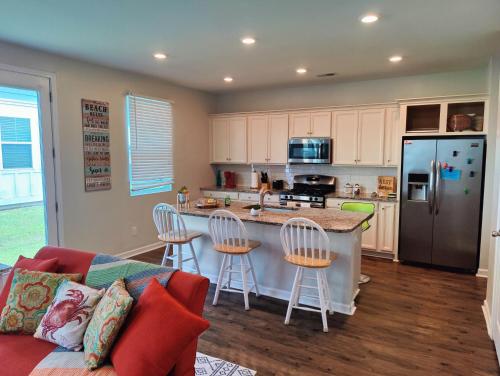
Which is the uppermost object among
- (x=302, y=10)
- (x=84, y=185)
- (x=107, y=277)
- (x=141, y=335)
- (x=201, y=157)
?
(x=302, y=10)

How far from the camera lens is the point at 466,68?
4.48 m

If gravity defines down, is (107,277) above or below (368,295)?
above

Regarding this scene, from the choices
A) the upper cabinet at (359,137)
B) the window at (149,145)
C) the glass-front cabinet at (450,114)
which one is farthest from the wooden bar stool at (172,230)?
the glass-front cabinet at (450,114)

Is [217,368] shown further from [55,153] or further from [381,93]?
[381,93]

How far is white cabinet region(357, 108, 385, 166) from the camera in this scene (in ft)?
16.1

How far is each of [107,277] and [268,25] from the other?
2.40 m

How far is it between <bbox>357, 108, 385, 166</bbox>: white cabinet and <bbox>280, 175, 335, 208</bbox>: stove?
0.75 m

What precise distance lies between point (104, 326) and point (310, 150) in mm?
4285

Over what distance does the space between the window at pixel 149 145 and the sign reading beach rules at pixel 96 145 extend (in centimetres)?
38

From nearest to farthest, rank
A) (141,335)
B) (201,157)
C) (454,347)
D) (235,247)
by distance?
(141,335) → (454,347) → (235,247) → (201,157)

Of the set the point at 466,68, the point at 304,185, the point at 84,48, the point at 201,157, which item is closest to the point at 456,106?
the point at 466,68

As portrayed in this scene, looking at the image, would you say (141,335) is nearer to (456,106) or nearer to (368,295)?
(368,295)

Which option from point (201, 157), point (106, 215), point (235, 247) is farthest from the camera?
point (201, 157)

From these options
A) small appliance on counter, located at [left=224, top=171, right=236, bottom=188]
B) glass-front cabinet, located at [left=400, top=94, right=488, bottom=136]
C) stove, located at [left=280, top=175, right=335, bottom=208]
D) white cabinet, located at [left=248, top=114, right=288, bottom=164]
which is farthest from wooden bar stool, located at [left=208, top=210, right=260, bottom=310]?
small appliance on counter, located at [left=224, top=171, right=236, bottom=188]
